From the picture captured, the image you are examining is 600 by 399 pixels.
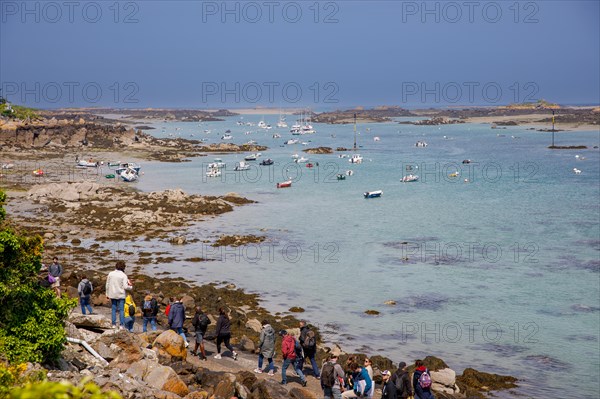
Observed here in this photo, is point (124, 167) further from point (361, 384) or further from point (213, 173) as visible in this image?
point (361, 384)

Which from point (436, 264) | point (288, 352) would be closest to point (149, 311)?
point (288, 352)

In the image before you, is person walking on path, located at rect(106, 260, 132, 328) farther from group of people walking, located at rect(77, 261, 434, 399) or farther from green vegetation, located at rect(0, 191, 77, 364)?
green vegetation, located at rect(0, 191, 77, 364)

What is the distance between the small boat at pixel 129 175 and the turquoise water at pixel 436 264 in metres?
1.31

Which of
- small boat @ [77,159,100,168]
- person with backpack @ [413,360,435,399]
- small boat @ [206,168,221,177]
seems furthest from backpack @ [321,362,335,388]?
small boat @ [77,159,100,168]

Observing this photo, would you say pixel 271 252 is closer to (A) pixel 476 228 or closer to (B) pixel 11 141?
(A) pixel 476 228

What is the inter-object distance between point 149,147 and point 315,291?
82.7 m

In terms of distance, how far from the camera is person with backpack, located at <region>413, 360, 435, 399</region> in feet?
46.5

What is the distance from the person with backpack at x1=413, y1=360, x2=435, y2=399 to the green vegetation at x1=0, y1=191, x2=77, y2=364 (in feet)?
24.6

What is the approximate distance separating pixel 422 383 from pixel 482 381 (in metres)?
6.62

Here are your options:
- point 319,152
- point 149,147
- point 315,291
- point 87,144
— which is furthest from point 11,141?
point 315,291

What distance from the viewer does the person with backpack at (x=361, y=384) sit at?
50.7 ft

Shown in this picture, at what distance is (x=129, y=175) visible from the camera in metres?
66.1

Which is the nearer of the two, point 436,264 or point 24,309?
point 24,309

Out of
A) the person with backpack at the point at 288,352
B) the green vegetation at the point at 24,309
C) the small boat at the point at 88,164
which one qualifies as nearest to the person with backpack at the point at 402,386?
the person with backpack at the point at 288,352
